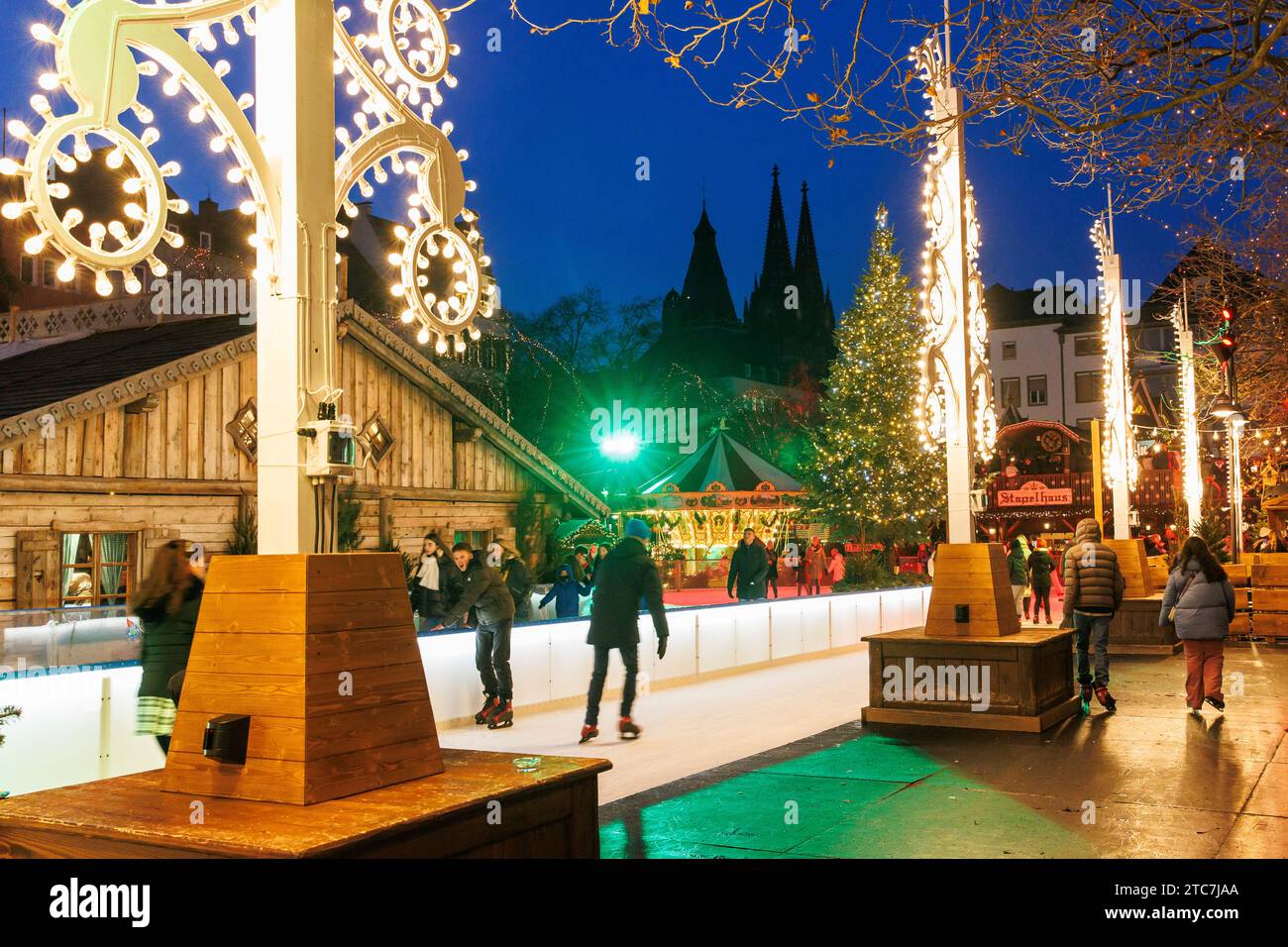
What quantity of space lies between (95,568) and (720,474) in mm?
19369

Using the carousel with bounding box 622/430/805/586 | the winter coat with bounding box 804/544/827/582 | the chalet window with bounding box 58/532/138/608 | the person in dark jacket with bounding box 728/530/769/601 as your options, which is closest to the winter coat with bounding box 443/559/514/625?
the chalet window with bounding box 58/532/138/608

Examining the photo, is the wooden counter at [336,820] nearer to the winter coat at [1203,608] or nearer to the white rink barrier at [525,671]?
the white rink barrier at [525,671]

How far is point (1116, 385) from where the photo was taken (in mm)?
17438

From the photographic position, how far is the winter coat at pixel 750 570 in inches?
773

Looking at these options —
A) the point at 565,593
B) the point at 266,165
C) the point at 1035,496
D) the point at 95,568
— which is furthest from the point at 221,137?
the point at 1035,496

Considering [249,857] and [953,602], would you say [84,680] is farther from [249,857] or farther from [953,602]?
[953,602]

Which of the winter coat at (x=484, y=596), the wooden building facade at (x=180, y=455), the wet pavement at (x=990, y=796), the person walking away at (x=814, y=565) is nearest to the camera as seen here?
the wet pavement at (x=990, y=796)

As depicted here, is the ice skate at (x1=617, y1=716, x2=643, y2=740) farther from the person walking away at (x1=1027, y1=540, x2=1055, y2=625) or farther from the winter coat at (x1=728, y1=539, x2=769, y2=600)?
the person walking away at (x1=1027, y1=540, x2=1055, y2=625)

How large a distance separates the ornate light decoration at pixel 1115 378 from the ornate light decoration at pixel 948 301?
749 cm

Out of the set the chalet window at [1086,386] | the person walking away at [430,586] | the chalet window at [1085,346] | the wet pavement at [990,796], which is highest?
the chalet window at [1085,346]

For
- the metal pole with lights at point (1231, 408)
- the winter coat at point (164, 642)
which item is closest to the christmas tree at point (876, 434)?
the metal pole with lights at point (1231, 408)
